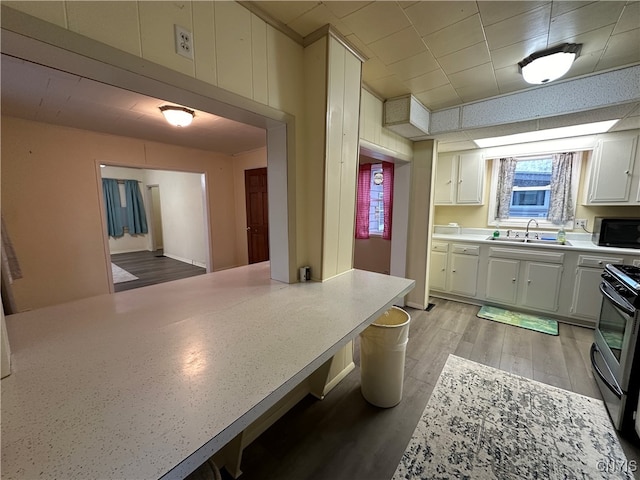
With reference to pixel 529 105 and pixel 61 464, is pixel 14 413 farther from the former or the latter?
pixel 529 105

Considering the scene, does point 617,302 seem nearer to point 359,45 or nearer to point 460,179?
point 460,179

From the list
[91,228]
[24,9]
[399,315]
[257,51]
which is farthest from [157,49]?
[91,228]

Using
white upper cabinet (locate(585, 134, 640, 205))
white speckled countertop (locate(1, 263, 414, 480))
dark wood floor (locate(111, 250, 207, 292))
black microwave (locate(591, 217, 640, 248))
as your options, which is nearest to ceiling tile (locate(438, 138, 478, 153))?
white upper cabinet (locate(585, 134, 640, 205))

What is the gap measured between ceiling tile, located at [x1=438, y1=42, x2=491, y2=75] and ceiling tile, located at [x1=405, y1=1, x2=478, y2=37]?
35 centimetres

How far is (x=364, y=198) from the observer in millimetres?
4301

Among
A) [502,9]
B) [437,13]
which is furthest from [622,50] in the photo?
[437,13]

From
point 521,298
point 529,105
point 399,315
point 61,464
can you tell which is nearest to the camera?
point 61,464

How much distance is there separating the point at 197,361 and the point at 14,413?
46 centimetres

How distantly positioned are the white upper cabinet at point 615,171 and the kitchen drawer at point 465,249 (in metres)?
1.30

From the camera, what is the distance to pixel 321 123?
1.69 m

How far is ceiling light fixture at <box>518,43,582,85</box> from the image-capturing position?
1742 millimetres

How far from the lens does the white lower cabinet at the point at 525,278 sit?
310cm

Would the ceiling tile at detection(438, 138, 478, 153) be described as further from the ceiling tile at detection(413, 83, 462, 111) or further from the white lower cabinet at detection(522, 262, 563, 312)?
the white lower cabinet at detection(522, 262, 563, 312)

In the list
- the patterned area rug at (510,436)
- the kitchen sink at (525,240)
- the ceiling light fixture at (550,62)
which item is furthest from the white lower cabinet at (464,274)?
the ceiling light fixture at (550,62)
